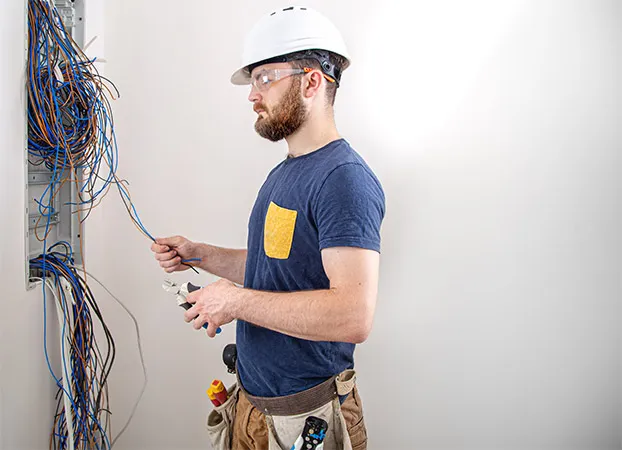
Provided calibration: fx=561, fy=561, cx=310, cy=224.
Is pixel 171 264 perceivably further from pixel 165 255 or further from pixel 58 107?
pixel 58 107

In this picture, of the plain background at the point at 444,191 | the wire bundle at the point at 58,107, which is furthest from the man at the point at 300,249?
the plain background at the point at 444,191

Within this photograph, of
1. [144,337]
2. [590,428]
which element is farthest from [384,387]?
[144,337]

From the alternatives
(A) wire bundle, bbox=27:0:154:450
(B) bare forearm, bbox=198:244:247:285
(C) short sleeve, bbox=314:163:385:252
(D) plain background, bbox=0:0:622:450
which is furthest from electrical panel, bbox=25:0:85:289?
(C) short sleeve, bbox=314:163:385:252

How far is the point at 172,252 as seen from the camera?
1786 mm

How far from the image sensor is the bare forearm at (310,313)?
1240 millimetres

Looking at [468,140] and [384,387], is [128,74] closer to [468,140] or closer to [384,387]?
[468,140]

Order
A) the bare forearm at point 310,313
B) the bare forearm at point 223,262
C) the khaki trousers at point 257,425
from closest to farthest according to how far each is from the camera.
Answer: the bare forearm at point 310,313
the khaki trousers at point 257,425
the bare forearm at point 223,262

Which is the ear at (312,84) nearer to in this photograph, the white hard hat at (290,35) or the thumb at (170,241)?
the white hard hat at (290,35)

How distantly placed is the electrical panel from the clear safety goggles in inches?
27.5

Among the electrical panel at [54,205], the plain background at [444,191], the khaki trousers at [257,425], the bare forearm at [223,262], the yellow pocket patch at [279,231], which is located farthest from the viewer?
the plain background at [444,191]

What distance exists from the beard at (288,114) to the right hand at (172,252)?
21.2 inches

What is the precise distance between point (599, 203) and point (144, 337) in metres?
1.92

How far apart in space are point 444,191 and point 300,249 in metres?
1.03

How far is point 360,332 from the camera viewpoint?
1269 millimetres
